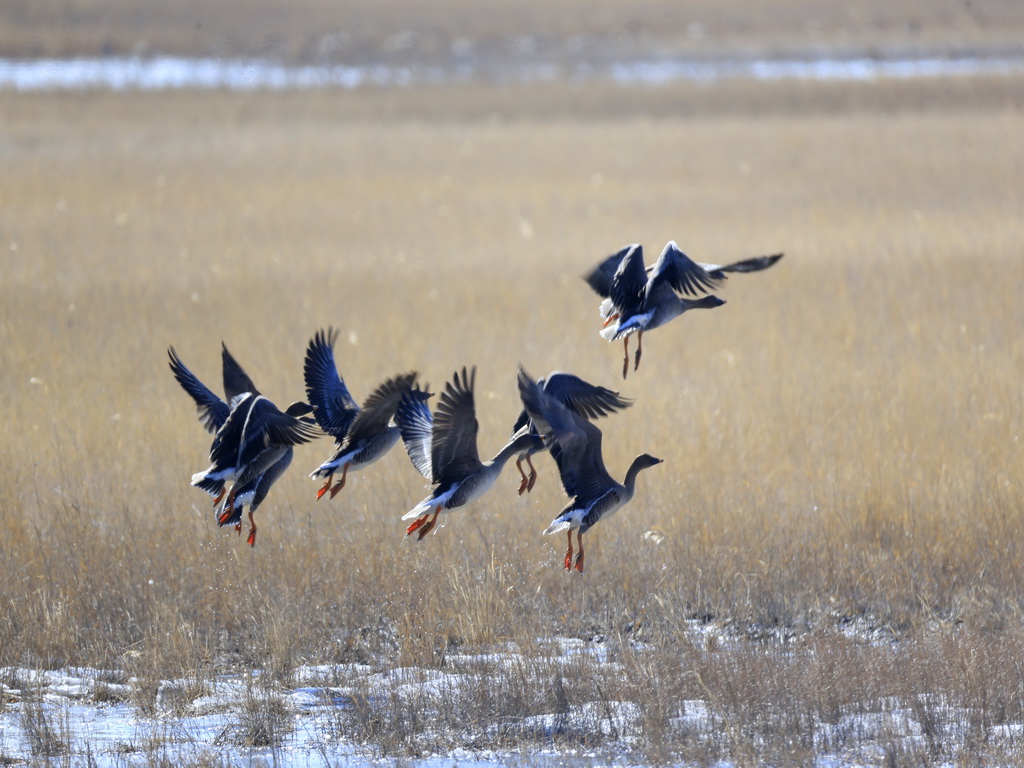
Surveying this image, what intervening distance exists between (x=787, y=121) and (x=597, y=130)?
15.2 ft

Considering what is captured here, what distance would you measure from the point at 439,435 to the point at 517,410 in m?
6.16

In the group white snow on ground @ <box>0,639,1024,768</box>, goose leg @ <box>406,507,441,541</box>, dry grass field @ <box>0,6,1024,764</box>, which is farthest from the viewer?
dry grass field @ <box>0,6,1024,764</box>

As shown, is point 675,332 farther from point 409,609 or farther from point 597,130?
point 597,130

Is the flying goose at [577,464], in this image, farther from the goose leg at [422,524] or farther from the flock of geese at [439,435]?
the goose leg at [422,524]

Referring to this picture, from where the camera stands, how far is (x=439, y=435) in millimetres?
4727

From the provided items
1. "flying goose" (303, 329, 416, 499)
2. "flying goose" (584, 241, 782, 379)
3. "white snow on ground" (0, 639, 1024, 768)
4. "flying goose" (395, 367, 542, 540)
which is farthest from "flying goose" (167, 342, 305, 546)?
"flying goose" (584, 241, 782, 379)

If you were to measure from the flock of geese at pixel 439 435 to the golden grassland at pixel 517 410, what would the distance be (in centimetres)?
174

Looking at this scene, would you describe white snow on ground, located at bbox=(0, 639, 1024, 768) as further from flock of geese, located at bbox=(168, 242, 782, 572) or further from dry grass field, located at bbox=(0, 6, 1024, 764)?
flock of geese, located at bbox=(168, 242, 782, 572)

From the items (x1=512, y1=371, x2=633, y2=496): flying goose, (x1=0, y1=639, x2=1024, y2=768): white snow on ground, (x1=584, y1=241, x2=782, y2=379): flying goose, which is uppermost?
(x1=584, y1=241, x2=782, y2=379): flying goose

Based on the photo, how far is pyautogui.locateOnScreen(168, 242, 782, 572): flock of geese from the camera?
4668 mm

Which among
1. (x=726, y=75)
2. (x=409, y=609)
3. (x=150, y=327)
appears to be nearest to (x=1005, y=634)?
(x=409, y=609)

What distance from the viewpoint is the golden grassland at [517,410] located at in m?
7.15

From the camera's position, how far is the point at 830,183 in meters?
22.3

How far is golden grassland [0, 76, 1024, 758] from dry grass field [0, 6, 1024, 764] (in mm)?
37
